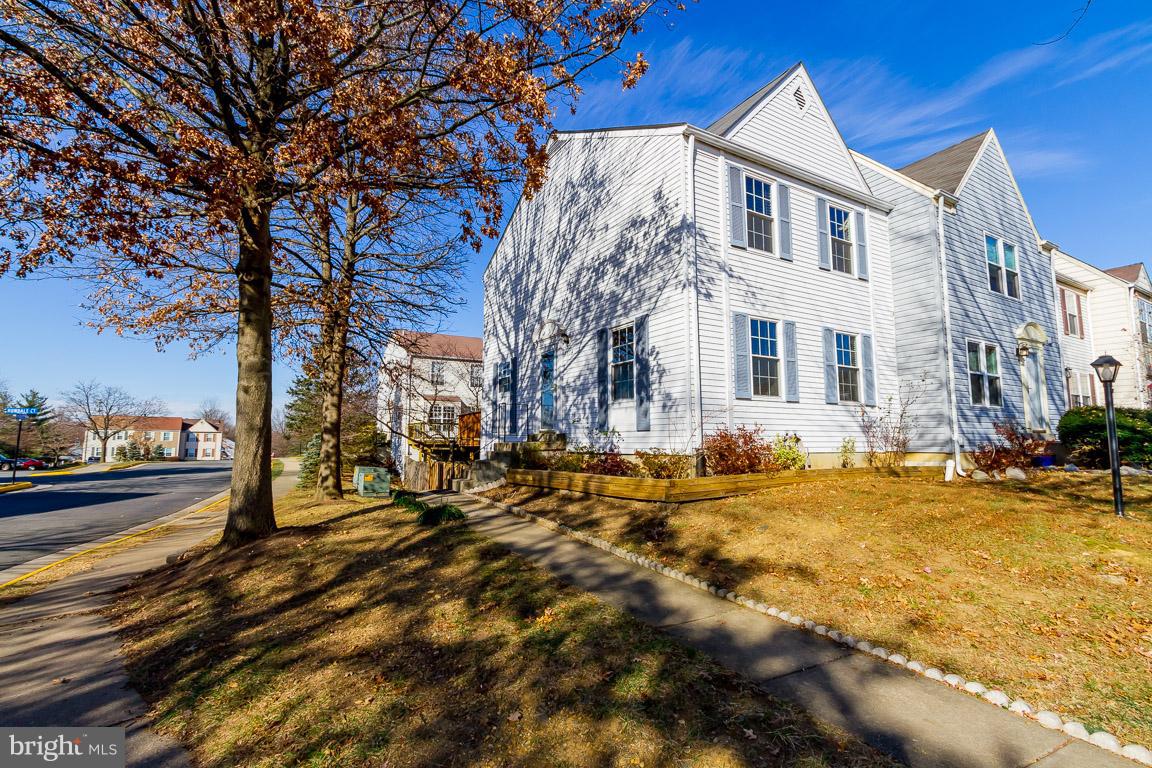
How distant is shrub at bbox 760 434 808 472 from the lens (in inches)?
403

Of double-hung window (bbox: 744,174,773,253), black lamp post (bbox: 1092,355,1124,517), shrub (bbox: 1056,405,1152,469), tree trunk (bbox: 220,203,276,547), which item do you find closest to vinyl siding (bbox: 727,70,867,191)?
double-hung window (bbox: 744,174,773,253)

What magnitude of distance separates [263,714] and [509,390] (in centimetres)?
1329

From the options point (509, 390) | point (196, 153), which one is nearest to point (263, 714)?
point (196, 153)

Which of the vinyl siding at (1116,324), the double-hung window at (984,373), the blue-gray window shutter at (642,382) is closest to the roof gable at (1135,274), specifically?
the vinyl siding at (1116,324)

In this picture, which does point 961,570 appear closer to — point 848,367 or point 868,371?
point 848,367

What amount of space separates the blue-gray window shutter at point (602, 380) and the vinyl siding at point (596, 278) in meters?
0.17

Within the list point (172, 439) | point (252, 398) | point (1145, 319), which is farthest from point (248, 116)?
point (172, 439)

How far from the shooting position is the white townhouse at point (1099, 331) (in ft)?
63.8

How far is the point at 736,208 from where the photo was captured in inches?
447

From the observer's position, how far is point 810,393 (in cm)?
1175

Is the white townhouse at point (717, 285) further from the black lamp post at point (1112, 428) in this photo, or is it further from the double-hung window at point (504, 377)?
the black lamp post at point (1112, 428)

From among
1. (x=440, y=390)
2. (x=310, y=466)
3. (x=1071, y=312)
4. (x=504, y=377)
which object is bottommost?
(x=310, y=466)

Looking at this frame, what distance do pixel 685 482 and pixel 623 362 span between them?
3952 mm

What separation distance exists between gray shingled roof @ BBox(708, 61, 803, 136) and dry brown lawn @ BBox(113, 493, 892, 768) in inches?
422
